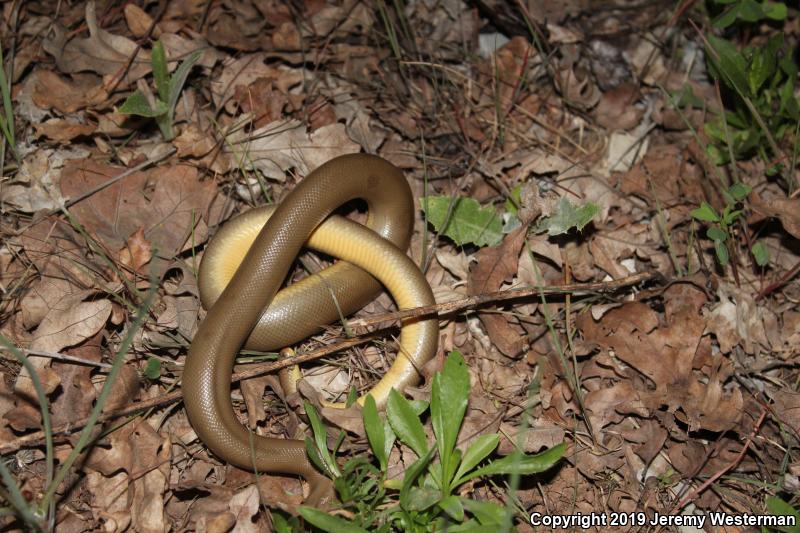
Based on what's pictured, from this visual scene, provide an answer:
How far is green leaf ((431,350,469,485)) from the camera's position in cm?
321

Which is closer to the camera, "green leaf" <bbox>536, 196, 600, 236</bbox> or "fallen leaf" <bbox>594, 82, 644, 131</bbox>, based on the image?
"green leaf" <bbox>536, 196, 600, 236</bbox>

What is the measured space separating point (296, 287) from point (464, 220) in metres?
1.21

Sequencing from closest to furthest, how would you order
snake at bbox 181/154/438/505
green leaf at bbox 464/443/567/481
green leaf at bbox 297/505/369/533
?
green leaf at bbox 297/505/369/533, green leaf at bbox 464/443/567/481, snake at bbox 181/154/438/505

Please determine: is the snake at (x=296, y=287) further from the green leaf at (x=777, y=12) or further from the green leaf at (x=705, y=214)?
the green leaf at (x=777, y=12)

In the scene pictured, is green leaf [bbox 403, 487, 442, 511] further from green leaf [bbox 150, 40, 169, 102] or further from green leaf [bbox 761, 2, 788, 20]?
green leaf [bbox 761, 2, 788, 20]

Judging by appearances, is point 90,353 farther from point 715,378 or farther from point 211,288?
point 715,378

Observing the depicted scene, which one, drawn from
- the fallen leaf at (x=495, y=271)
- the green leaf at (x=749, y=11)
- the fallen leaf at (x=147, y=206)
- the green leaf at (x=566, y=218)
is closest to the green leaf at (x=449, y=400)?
the fallen leaf at (x=495, y=271)

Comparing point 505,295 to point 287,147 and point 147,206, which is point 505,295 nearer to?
point 287,147

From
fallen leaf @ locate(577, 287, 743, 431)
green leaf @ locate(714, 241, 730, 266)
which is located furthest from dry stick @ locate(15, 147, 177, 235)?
green leaf @ locate(714, 241, 730, 266)

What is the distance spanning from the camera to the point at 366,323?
357 cm

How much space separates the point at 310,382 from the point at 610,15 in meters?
3.86

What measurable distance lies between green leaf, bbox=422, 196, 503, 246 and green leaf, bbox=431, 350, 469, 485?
3.44 ft

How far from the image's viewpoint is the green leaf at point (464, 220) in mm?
4094

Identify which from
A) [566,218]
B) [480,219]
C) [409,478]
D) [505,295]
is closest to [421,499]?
[409,478]
